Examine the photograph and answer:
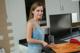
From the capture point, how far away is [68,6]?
120 inches

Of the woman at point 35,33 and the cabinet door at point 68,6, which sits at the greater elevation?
the cabinet door at point 68,6

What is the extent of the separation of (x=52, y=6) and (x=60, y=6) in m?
0.17

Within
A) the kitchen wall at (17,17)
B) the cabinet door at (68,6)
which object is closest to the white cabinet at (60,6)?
the cabinet door at (68,6)

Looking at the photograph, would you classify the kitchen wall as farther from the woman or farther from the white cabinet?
the woman

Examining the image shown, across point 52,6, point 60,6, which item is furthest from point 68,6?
point 52,6

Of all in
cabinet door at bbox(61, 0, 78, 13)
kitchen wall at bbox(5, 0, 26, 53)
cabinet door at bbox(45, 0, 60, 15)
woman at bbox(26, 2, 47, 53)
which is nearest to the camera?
woman at bbox(26, 2, 47, 53)

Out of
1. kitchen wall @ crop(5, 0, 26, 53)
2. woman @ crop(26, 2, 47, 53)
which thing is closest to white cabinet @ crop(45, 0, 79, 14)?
kitchen wall @ crop(5, 0, 26, 53)

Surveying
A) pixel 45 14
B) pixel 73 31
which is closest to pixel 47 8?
pixel 45 14

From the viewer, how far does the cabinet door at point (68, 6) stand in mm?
3010

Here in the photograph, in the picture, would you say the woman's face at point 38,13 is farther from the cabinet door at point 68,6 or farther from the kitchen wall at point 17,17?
the cabinet door at point 68,6

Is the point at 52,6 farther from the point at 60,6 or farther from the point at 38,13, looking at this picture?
the point at 38,13

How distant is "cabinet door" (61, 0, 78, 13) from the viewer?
3010 mm

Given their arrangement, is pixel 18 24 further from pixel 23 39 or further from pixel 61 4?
pixel 61 4

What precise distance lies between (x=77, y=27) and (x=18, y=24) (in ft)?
4.35
